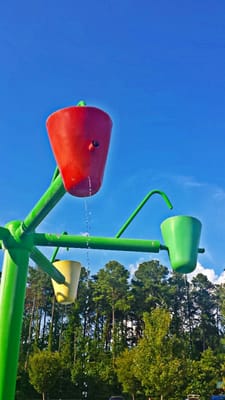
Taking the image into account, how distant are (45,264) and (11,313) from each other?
2.79ft

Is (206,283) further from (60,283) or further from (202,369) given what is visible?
(60,283)

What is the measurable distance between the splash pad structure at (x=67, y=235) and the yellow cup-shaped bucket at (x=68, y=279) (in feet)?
1.37

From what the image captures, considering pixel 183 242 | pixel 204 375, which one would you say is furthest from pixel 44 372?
pixel 183 242

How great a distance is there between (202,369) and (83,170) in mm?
26572

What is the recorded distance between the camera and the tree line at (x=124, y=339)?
75.0ft

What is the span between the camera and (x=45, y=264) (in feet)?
14.0

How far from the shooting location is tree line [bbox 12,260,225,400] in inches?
901

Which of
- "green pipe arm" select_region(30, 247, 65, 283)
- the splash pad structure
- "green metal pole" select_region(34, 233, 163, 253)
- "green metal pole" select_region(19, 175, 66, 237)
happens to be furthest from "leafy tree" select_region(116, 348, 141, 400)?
"green metal pole" select_region(19, 175, 66, 237)

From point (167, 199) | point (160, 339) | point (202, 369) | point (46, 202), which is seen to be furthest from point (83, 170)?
point (202, 369)

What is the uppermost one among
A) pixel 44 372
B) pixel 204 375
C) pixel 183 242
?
pixel 183 242

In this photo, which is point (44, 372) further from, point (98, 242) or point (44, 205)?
point (44, 205)

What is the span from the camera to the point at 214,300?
135 feet

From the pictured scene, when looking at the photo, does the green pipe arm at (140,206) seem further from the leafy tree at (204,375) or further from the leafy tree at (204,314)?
the leafy tree at (204,314)

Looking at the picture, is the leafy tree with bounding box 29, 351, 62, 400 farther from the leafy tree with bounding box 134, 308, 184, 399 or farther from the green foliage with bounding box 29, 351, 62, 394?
the leafy tree with bounding box 134, 308, 184, 399
